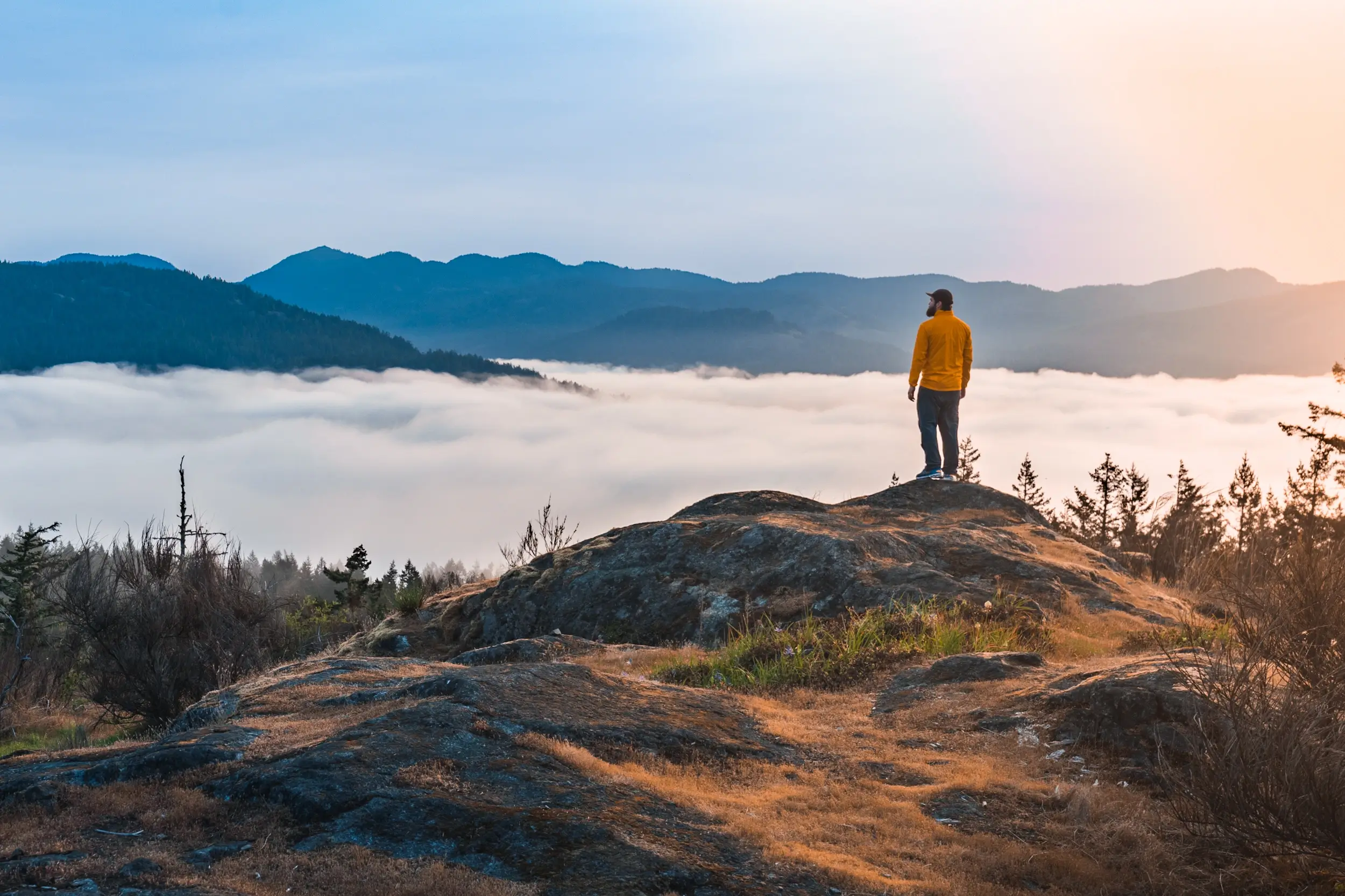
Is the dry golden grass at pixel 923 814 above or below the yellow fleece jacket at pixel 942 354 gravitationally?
below

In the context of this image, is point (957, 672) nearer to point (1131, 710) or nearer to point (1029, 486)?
point (1131, 710)

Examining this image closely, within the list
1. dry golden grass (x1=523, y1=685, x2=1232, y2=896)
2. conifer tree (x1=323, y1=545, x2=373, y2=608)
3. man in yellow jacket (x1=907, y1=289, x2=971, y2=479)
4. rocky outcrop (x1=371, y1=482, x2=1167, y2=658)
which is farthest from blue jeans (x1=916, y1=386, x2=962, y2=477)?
conifer tree (x1=323, y1=545, x2=373, y2=608)

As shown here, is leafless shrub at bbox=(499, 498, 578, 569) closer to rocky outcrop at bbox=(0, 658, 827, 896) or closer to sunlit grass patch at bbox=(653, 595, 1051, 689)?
sunlit grass patch at bbox=(653, 595, 1051, 689)

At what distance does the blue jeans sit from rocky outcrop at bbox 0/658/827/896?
8.63 m

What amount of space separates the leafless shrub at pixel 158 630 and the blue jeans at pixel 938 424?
10007 mm

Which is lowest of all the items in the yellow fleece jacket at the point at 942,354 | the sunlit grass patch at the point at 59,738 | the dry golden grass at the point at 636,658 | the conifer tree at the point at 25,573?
the sunlit grass patch at the point at 59,738

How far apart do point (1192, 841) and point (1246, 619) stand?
5.36 feet

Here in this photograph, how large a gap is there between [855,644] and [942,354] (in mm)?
6663

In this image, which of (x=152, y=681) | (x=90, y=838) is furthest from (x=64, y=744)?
(x=90, y=838)

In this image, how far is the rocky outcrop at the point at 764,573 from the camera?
11078mm

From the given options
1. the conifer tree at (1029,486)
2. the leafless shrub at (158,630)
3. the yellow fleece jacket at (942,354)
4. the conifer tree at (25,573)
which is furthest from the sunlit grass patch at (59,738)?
the conifer tree at (1029,486)

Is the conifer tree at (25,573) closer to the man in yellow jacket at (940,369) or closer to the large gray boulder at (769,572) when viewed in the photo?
the large gray boulder at (769,572)

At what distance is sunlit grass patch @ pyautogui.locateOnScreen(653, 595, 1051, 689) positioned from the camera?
8.35 m

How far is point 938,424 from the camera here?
15.2 meters
